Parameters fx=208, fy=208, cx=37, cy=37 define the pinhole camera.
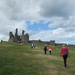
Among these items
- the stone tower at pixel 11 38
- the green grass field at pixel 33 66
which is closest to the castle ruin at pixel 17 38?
the stone tower at pixel 11 38

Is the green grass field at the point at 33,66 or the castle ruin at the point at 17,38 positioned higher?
the castle ruin at the point at 17,38

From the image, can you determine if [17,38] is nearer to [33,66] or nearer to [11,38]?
[11,38]

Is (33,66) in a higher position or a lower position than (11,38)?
lower

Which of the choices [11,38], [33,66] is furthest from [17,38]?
[33,66]

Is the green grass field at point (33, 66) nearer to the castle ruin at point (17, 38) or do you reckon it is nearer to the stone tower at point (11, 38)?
the castle ruin at point (17, 38)

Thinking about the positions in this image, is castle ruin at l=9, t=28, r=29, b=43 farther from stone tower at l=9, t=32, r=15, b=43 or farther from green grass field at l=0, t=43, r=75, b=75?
green grass field at l=0, t=43, r=75, b=75

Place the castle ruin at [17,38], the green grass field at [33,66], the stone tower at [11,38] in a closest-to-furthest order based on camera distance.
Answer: the green grass field at [33,66]
the castle ruin at [17,38]
the stone tower at [11,38]

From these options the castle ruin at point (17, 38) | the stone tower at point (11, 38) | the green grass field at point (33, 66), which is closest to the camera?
the green grass field at point (33, 66)

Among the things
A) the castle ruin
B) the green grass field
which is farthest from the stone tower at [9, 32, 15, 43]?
the green grass field

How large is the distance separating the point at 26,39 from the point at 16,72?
8593 cm

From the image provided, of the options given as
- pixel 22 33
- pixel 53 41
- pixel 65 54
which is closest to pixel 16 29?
pixel 22 33

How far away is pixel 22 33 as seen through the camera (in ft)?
355

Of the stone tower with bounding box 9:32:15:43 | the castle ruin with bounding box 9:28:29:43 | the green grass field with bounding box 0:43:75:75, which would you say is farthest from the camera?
the stone tower with bounding box 9:32:15:43

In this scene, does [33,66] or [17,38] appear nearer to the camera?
[33,66]
